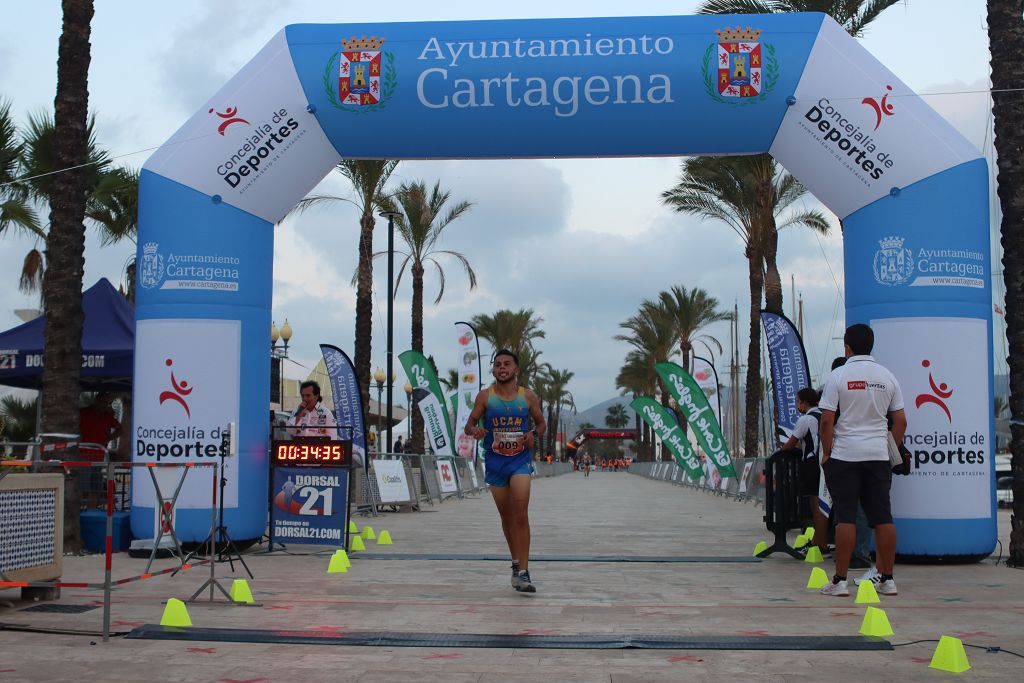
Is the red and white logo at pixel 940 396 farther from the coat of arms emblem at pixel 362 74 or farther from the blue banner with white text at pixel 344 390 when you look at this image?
the blue banner with white text at pixel 344 390

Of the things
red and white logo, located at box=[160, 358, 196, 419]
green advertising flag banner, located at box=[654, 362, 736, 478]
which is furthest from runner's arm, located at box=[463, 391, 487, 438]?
green advertising flag banner, located at box=[654, 362, 736, 478]

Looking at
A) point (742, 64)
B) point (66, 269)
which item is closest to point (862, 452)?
point (742, 64)

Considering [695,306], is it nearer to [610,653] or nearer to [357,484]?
[357,484]

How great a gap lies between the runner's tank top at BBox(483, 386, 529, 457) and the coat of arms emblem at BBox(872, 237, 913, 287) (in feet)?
13.8

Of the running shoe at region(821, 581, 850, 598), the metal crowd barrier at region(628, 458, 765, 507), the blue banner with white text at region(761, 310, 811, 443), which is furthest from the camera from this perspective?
the metal crowd barrier at region(628, 458, 765, 507)

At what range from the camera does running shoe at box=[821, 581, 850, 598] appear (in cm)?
810

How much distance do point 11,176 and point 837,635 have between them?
1782 centimetres

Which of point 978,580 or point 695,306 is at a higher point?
point 695,306

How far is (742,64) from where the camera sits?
1084 cm

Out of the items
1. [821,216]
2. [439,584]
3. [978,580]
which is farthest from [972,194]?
[821,216]

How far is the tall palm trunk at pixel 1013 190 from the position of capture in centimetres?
1005

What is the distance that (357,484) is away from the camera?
18.8 meters

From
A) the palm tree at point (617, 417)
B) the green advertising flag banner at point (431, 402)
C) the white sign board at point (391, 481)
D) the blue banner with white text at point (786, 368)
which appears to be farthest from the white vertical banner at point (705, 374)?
the palm tree at point (617, 417)

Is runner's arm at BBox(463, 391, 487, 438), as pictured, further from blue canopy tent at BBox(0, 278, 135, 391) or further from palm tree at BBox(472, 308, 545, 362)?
palm tree at BBox(472, 308, 545, 362)
